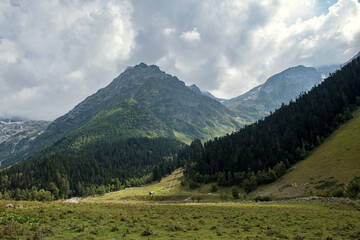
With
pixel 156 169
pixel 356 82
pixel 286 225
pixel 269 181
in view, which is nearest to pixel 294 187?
pixel 269 181

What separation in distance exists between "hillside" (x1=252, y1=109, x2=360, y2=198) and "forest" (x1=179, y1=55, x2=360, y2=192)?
6.31m

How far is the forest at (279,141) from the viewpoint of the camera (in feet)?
368

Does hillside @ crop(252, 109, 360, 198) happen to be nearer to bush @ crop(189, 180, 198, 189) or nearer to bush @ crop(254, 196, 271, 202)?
bush @ crop(254, 196, 271, 202)

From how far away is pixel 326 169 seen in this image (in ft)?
276

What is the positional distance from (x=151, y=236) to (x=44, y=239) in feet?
33.4

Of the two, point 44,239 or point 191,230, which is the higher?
point 44,239

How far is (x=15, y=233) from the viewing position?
1986 cm

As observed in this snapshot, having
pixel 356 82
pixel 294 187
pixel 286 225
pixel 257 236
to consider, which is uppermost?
pixel 356 82

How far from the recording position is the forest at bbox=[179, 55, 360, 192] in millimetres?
112094

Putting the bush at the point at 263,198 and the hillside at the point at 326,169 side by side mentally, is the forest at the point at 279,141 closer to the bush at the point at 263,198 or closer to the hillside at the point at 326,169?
the hillside at the point at 326,169

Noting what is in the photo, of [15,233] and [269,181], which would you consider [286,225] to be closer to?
[15,233]

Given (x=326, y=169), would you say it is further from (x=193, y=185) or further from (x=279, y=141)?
(x=193, y=185)

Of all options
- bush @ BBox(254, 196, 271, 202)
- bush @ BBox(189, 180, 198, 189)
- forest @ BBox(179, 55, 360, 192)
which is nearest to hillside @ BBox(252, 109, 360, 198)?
bush @ BBox(254, 196, 271, 202)

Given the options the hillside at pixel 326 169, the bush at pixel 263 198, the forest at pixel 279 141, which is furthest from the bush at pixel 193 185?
the bush at pixel 263 198
